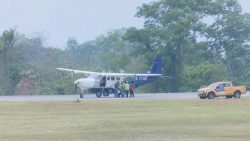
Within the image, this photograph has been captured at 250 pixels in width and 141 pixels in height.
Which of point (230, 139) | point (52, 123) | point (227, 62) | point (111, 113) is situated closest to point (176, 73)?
point (227, 62)

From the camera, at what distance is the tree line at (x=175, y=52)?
99.6m

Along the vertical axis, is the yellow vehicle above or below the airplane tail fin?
below

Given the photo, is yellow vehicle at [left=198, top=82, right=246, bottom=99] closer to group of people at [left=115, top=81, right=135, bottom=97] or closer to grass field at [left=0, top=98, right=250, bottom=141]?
group of people at [left=115, top=81, right=135, bottom=97]

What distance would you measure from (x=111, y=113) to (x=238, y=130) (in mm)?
13918

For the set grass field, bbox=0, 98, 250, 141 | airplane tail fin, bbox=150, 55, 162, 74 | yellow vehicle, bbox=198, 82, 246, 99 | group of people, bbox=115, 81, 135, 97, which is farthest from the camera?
airplane tail fin, bbox=150, 55, 162, 74

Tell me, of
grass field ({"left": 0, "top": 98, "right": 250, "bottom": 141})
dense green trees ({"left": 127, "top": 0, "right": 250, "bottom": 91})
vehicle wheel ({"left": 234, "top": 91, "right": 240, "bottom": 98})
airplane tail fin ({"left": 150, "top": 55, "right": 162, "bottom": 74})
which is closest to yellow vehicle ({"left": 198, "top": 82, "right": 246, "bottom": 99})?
vehicle wheel ({"left": 234, "top": 91, "right": 240, "bottom": 98})

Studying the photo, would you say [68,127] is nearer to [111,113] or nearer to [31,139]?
[31,139]

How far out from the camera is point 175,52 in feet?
330

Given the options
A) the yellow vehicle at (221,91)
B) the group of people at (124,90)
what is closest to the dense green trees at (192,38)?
the group of people at (124,90)

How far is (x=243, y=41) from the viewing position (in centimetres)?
11062

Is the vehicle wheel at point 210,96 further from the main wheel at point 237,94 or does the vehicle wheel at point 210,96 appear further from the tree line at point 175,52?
the tree line at point 175,52

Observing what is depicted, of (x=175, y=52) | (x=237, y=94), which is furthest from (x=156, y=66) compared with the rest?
(x=237, y=94)

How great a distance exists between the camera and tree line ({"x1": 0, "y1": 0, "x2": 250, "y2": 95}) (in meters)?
99.6

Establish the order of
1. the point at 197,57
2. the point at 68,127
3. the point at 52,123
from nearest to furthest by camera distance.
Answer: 1. the point at 68,127
2. the point at 52,123
3. the point at 197,57
